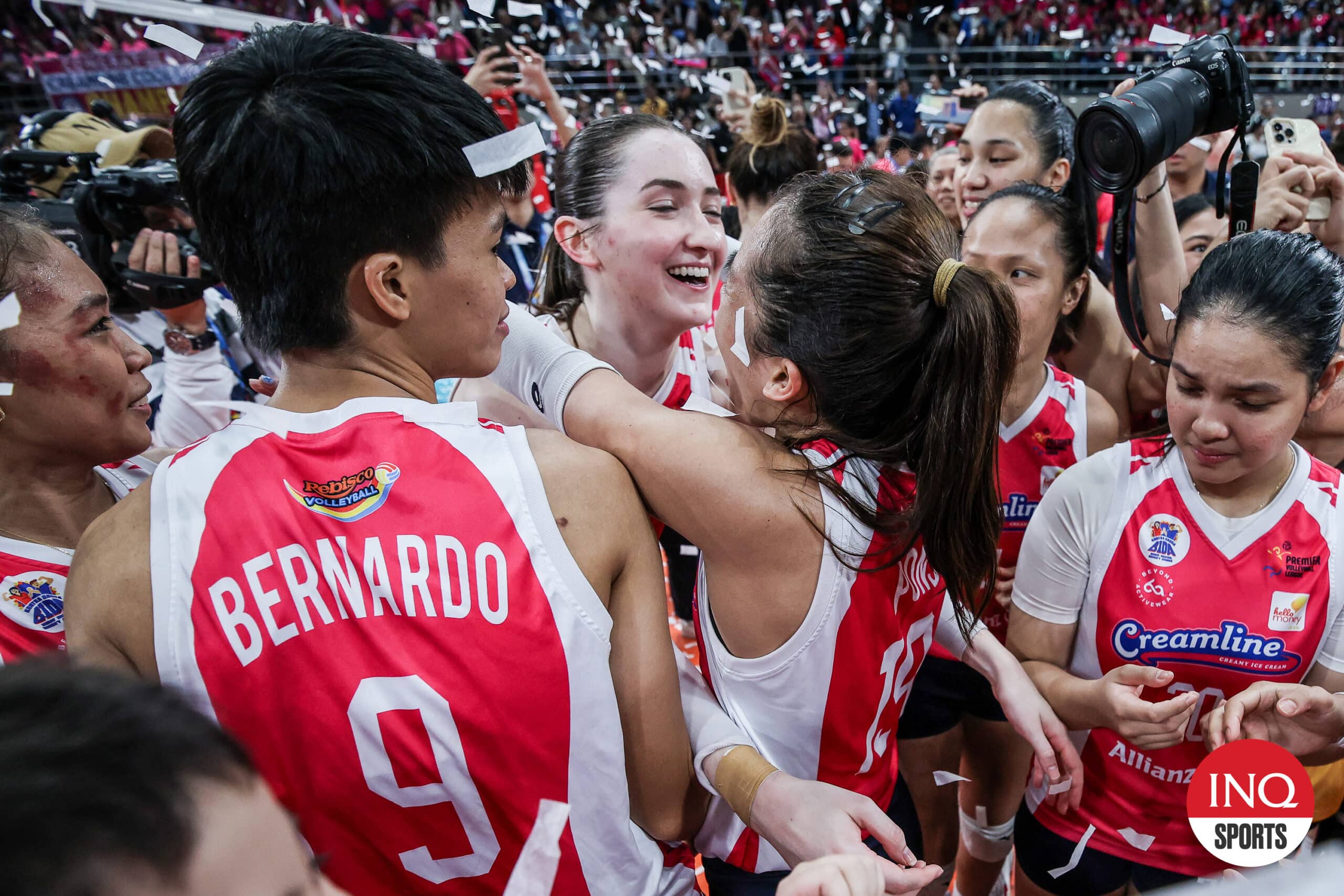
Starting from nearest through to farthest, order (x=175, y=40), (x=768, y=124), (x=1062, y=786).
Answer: (x=175, y=40), (x=1062, y=786), (x=768, y=124)

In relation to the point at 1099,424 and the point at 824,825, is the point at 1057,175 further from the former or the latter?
the point at 824,825

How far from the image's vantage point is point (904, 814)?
5.20 feet

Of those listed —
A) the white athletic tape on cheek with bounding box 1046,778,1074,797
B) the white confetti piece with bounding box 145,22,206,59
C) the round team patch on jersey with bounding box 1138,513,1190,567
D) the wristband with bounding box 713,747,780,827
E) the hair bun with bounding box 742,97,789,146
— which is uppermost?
the white confetti piece with bounding box 145,22,206,59

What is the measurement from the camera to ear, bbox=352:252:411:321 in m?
0.99

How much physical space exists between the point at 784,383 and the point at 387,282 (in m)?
0.58

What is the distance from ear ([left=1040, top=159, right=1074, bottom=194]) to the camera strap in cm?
72

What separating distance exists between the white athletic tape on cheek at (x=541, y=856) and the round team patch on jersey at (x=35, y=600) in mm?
737

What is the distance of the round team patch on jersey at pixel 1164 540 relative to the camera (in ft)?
5.18

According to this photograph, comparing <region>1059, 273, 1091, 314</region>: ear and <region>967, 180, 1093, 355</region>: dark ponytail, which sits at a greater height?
<region>967, 180, 1093, 355</region>: dark ponytail

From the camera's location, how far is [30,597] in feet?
3.88

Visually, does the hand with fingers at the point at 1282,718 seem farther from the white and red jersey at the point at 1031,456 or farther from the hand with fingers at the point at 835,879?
the hand with fingers at the point at 835,879

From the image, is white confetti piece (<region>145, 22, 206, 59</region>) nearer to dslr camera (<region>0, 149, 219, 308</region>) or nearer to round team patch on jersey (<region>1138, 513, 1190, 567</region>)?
dslr camera (<region>0, 149, 219, 308</region>)

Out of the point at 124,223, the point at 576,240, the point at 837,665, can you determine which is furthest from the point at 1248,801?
the point at 124,223

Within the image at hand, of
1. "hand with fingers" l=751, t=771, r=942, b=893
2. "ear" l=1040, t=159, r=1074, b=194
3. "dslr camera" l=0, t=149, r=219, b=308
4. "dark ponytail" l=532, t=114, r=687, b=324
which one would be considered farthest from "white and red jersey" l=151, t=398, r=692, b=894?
"ear" l=1040, t=159, r=1074, b=194
